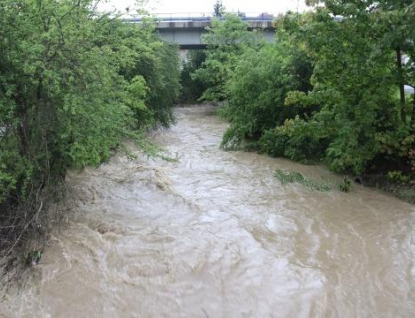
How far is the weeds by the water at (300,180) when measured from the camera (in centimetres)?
1102

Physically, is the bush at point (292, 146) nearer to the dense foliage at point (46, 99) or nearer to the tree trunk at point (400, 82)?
the tree trunk at point (400, 82)

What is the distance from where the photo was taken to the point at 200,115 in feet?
98.1

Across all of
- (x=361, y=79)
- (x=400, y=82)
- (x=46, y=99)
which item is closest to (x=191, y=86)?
(x=361, y=79)

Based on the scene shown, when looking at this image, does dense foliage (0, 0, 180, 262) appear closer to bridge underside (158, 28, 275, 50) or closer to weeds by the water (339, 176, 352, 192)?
weeds by the water (339, 176, 352, 192)

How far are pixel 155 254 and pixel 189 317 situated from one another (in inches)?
69.0

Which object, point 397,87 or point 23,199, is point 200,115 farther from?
point 23,199

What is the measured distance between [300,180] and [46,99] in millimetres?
6613

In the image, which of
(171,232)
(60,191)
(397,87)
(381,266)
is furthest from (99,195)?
(397,87)

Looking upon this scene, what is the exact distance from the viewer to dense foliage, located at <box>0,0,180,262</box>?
710 cm

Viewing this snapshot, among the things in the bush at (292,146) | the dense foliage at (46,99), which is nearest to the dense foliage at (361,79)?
the bush at (292,146)

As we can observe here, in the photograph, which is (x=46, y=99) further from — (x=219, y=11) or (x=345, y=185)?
(x=219, y=11)

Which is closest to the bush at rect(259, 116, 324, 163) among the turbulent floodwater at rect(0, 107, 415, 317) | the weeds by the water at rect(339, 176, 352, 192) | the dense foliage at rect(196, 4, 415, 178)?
the dense foliage at rect(196, 4, 415, 178)

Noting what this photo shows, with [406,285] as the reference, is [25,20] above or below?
above

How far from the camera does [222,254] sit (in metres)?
7.08
